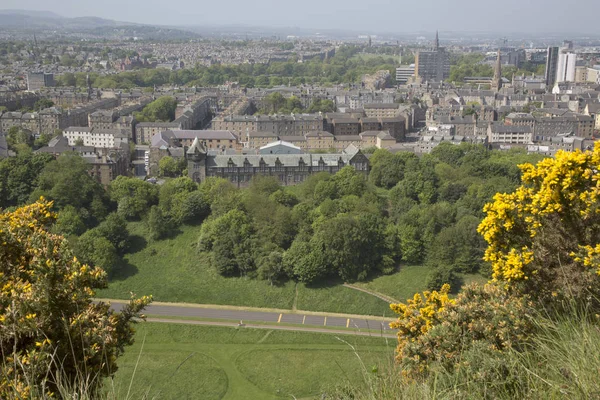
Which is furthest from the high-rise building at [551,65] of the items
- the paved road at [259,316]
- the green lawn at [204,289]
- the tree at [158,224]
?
the paved road at [259,316]

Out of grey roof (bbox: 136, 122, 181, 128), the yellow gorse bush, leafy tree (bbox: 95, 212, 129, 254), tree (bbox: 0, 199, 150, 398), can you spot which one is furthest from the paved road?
grey roof (bbox: 136, 122, 181, 128)

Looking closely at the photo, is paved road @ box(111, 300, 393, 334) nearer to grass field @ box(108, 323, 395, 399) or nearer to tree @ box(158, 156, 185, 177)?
grass field @ box(108, 323, 395, 399)

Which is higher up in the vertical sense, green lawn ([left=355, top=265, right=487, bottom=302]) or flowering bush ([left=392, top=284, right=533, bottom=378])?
flowering bush ([left=392, top=284, right=533, bottom=378])

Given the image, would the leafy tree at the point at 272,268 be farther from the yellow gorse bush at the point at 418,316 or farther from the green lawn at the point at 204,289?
the yellow gorse bush at the point at 418,316

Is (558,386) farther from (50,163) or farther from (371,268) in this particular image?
(50,163)

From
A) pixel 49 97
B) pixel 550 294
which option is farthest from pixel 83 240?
pixel 49 97

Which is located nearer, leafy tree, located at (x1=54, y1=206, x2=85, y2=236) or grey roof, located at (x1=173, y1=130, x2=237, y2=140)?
leafy tree, located at (x1=54, y1=206, x2=85, y2=236)

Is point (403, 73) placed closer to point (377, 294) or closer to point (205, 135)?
point (205, 135)
